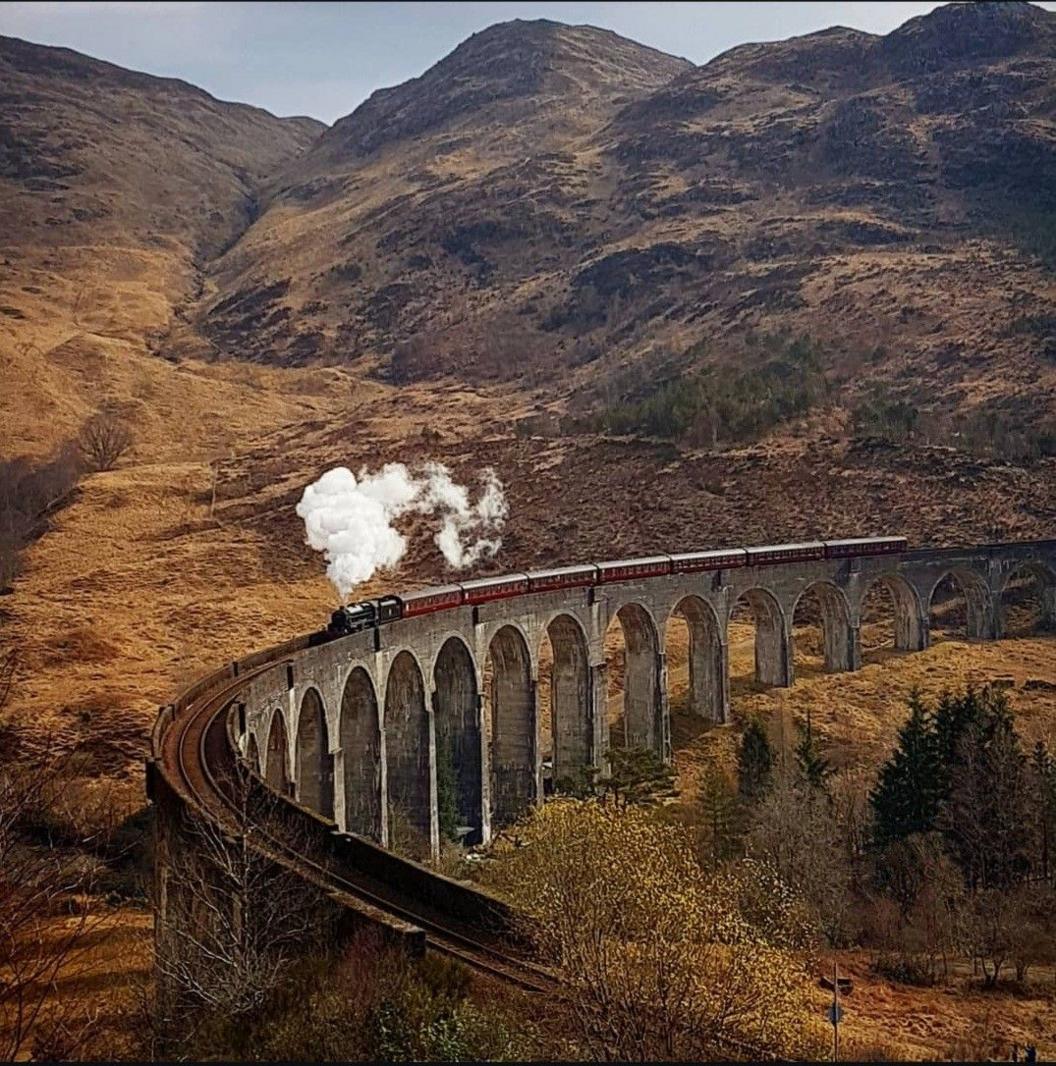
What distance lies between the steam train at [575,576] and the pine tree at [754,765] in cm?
985

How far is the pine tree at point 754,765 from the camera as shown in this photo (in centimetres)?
3825

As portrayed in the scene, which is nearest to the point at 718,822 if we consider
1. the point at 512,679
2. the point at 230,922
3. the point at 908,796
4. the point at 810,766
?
the point at 810,766

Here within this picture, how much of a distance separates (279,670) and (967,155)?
132719mm

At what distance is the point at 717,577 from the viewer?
5212 cm

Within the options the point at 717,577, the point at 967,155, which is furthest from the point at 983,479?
the point at 967,155

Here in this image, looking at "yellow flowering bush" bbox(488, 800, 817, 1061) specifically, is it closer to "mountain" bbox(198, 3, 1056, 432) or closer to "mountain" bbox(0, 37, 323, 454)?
"mountain" bbox(198, 3, 1056, 432)

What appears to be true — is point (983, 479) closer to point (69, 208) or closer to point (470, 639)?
point (470, 639)

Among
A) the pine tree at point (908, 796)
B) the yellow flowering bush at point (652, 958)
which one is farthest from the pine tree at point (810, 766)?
the yellow flowering bush at point (652, 958)

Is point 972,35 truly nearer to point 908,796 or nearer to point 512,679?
point 512,679

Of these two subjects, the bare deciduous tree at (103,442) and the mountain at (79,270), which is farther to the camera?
the mountain at (79,270)

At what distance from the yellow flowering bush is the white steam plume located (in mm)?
34503

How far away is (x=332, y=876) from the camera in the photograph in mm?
19750

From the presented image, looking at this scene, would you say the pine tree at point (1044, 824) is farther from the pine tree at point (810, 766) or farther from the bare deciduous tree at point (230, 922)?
the bare deciduous tree at point (230, 922)

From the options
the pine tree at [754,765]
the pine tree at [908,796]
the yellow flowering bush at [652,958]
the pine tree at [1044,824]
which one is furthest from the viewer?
the pine tree at [754,765]
